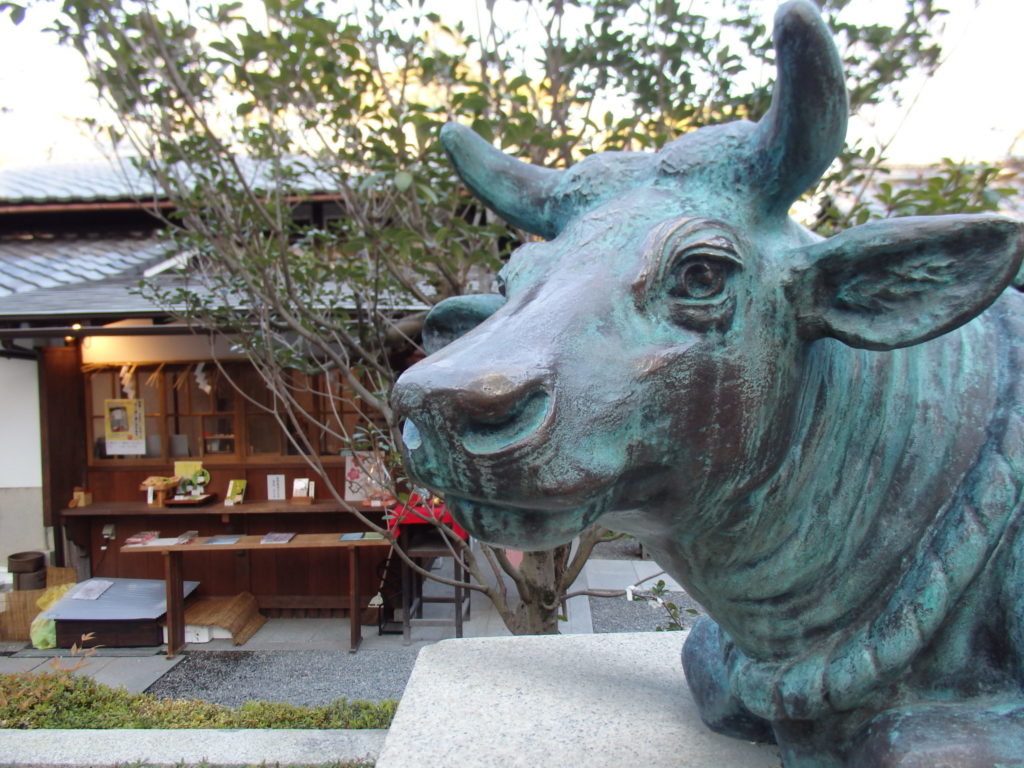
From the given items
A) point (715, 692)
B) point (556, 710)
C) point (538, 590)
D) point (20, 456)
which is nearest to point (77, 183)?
point (20, 456)

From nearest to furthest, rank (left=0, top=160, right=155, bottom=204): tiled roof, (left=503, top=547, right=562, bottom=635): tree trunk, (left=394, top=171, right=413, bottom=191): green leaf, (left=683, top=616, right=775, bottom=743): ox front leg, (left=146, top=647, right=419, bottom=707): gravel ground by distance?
(left=683, top=616, right=775, bottom=743): ox front leg, (left=394, top=171, right=413, bottom=191): green leaf, (left=503, top=547, right=562, bottom=635): tree trunk, (left=146, top=647, right=419, bottom=707): gravel ground, (left=0, top=160, right=155, bottom=204): tiled roof

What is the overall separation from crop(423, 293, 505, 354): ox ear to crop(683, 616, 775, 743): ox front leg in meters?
1.02

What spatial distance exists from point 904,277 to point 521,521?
0.63m

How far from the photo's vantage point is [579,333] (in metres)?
0.96

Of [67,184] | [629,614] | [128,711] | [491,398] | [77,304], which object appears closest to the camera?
[491,398]

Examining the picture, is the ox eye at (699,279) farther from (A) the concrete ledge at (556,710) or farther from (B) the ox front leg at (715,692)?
(A) the concrete ledge at (556,710)

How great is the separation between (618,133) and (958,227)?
271 cm

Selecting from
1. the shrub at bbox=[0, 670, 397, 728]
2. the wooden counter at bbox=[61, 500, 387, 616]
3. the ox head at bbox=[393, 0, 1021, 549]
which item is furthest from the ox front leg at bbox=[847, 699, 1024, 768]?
the wooden counter at bbox=[61, 500, 387, 616]

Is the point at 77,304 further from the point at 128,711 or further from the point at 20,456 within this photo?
the point at 128,711

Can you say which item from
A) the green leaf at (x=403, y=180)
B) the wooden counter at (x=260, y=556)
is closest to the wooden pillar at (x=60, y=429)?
the wooden counter at (x=260, y=556)

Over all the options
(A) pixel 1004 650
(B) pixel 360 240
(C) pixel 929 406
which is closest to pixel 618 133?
(B) pixel 360 240

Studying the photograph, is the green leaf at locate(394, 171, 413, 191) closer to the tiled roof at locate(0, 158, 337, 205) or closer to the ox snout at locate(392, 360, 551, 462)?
the ox snout at locate(392, 360, 551, 462)

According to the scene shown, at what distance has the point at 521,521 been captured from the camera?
95 centimetres

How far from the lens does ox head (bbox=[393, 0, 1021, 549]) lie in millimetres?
882
